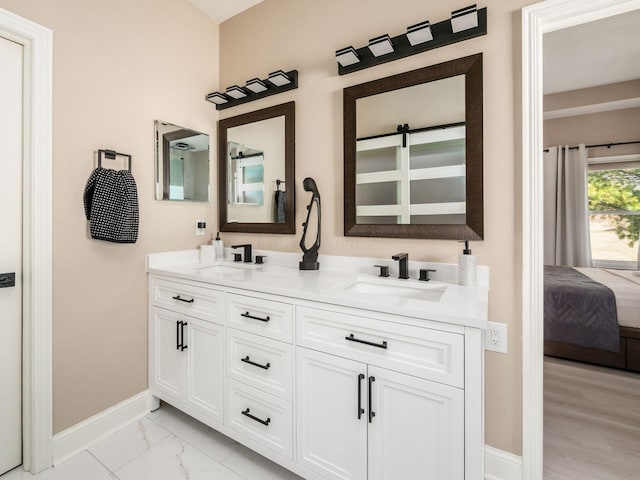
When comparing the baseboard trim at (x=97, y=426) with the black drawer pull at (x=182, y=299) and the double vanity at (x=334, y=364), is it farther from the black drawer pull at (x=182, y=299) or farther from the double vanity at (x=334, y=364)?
the black drawer pull at (x=182, y=299)

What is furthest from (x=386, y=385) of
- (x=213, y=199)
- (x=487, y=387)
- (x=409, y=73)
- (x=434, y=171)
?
(x=213, y=199)

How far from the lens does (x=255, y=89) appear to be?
7.16ft

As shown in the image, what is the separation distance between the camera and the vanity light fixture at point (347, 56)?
1.71 m

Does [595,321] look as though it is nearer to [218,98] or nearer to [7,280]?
[218,98]

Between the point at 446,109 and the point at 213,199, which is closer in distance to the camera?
the point at 446,109

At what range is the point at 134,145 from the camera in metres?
1.93

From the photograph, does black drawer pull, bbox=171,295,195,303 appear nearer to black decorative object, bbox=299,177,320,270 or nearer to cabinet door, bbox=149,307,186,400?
cabinet door, bbox=149,307,186,400

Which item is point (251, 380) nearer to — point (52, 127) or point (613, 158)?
point (52, 127)

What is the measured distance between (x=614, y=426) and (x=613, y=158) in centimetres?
366

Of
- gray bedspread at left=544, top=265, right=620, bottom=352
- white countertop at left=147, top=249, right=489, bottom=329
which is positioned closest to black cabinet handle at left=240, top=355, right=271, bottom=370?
white countertop at left=147, top=249, right=489, bottom=329

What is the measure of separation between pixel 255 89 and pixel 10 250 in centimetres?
165

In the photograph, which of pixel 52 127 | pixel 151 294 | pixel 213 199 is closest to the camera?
pixel 52 127

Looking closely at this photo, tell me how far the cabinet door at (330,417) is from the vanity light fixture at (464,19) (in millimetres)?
1579

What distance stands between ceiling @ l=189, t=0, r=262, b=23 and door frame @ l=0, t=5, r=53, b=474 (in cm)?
109
